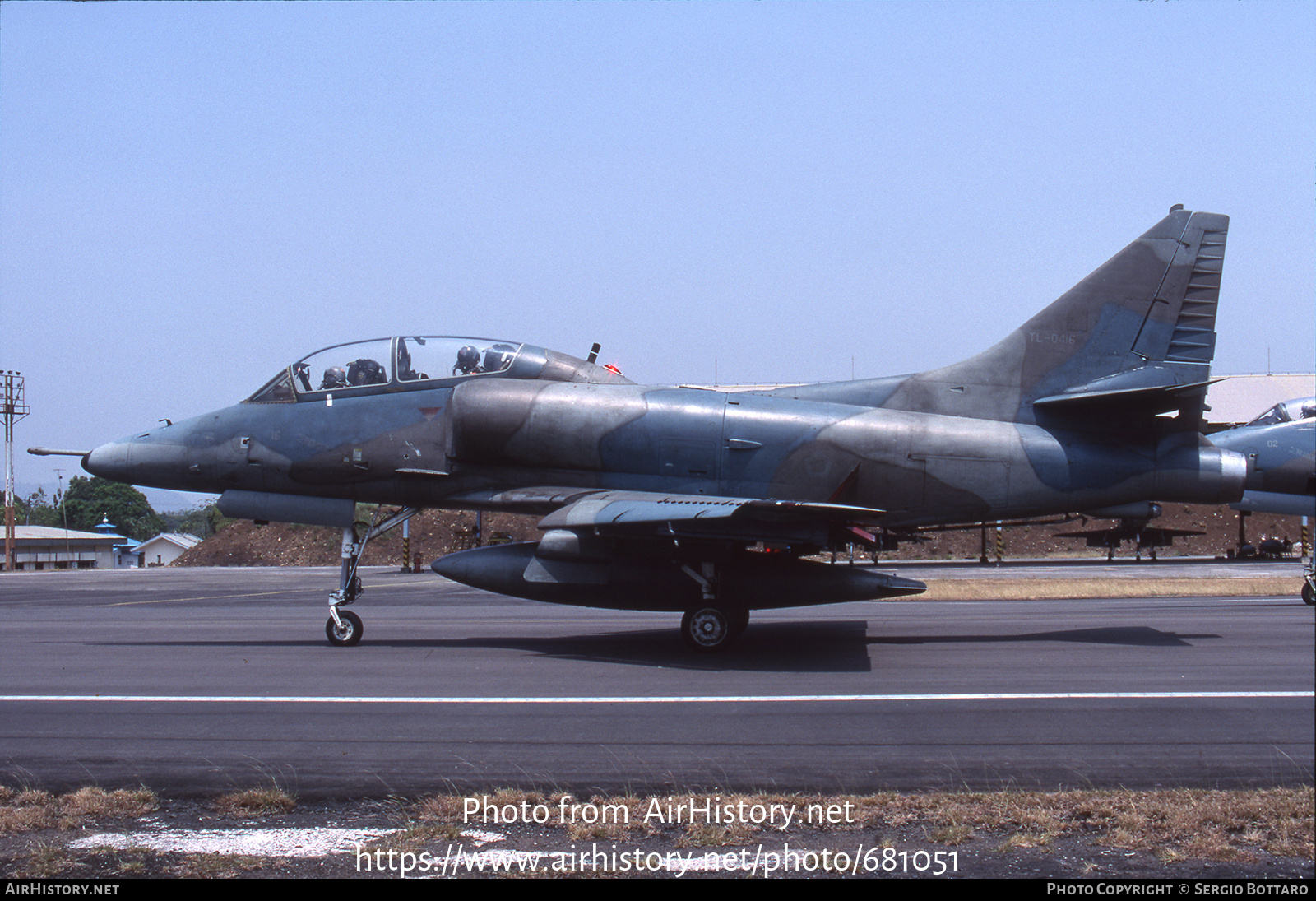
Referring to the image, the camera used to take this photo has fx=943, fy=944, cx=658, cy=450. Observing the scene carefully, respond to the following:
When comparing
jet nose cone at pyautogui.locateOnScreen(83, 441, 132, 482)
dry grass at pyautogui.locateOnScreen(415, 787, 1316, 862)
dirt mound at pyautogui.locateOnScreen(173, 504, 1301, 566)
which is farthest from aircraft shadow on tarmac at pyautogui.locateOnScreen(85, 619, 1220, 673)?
dirt mound at pyautogui.locateOnScreen(173, 504, 1301, 566)

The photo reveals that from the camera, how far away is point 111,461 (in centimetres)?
1206

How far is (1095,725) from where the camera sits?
266 inches

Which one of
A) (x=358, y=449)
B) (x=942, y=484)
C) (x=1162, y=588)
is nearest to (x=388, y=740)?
(x=358, y=449)

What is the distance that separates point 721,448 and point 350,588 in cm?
501

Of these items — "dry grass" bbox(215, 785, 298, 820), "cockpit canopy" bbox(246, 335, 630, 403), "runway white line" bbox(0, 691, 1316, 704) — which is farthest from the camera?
"cockpit canopy" bbox(246, 335, 630, 403)

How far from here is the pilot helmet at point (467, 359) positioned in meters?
11.8

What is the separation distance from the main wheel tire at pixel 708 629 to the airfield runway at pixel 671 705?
0.18 m

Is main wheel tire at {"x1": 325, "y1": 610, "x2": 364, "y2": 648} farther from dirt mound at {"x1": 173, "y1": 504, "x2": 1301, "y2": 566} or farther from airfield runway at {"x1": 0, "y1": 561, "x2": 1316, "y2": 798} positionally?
dirt mound at {"x1": 173, "y1": 504, "x2": 1301, "y2": 566}

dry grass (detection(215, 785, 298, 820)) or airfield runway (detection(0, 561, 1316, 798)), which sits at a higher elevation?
dry grass (detection(215, 785, 298, 820))

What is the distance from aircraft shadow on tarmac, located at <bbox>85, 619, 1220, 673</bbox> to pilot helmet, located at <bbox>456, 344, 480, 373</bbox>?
11.3ft

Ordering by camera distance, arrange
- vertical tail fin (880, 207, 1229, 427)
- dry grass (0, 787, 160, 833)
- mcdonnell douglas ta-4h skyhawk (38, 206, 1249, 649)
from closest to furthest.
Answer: dry grass (0, 787, 160, 833)
mcdonnell douglas ta-4h skyhawk (38, 206, 1249, 649)
vertical tail fin (880, 207, 1229, 427)

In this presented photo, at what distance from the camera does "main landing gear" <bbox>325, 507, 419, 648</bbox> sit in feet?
38.2

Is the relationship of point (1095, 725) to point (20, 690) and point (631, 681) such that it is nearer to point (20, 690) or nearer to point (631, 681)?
point (631, 681)

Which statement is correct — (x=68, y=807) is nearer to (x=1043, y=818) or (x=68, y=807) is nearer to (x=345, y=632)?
(x=1043, y=818)
